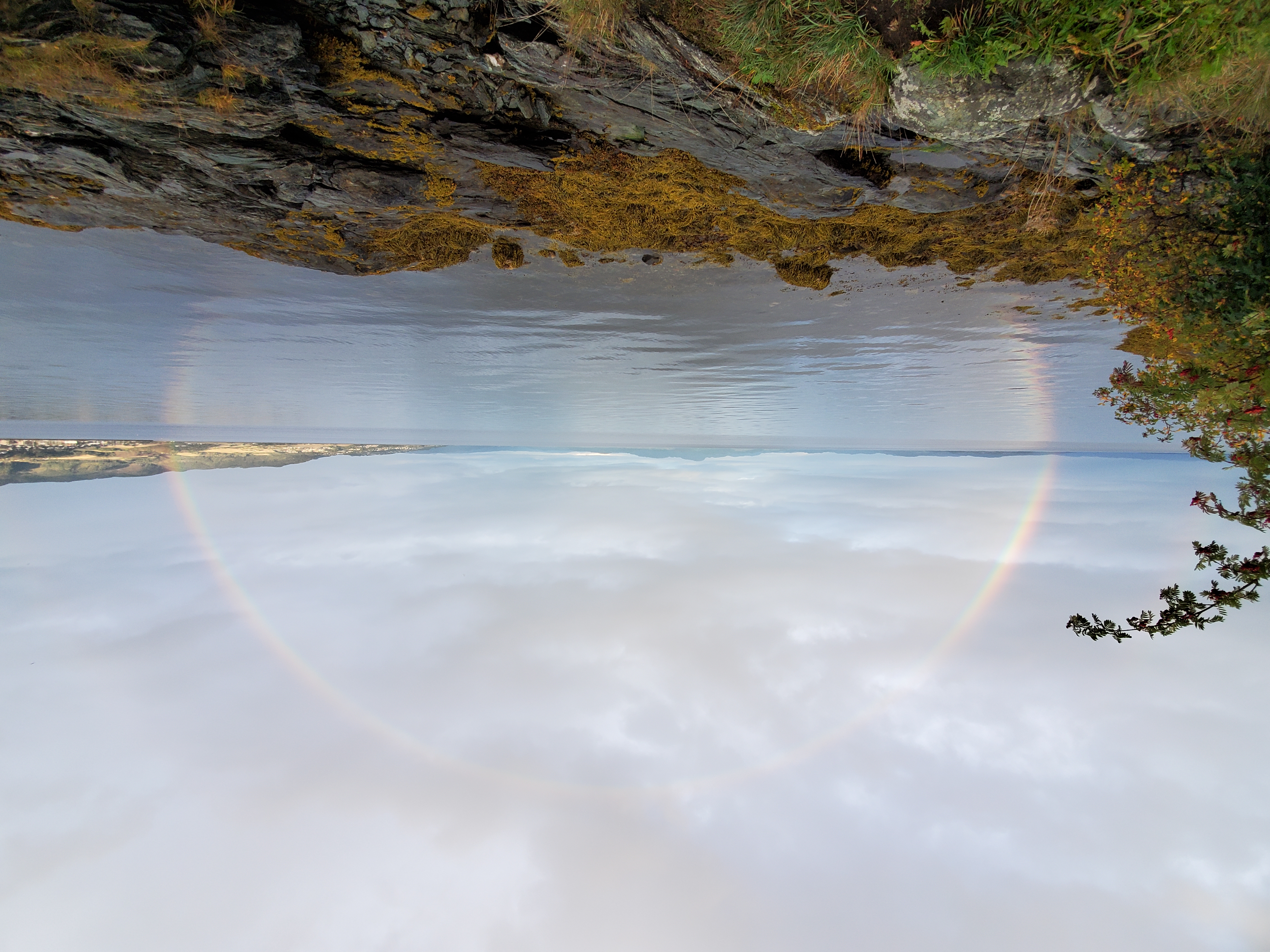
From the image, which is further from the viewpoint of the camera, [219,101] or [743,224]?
[743,224]

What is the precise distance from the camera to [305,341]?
10414 mm

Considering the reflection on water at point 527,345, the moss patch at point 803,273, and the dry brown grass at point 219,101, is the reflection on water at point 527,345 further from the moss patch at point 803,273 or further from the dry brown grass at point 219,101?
the dry brown grass at point 219,101

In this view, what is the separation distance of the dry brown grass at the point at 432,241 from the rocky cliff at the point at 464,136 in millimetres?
56

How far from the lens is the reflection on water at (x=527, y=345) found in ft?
25.2

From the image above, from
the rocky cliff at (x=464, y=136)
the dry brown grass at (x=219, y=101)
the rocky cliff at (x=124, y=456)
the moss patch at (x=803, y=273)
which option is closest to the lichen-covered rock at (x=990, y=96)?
the rocky cliff at (x=464, y=136)

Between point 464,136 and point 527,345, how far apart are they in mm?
6067

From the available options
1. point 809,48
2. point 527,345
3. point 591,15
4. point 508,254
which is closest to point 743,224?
point 809,48

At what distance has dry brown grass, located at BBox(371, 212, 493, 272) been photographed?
6.21 m

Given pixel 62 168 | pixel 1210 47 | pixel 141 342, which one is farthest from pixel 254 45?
pixel 141 342

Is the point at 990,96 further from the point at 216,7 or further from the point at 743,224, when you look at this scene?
the point at 216,7

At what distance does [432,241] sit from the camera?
22.0ft

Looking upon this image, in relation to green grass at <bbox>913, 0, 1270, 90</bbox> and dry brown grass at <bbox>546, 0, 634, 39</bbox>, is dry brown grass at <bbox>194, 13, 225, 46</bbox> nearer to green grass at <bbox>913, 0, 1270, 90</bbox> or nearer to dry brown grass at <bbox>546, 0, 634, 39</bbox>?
dry brown grass at <bbox>546, 0, 634, 39</bbox>

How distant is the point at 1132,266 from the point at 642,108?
3955 mm

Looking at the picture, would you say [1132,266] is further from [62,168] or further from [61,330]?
[61,330]
